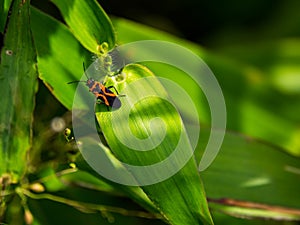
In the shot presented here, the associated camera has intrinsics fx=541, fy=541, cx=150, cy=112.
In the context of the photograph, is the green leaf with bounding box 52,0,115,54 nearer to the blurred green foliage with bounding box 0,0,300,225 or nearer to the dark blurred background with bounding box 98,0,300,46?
the blurred green foliage with bounding box 0,0,300,225

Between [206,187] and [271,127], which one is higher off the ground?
[206,187]

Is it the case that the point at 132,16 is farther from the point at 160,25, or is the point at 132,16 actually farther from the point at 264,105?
the point at 264,105

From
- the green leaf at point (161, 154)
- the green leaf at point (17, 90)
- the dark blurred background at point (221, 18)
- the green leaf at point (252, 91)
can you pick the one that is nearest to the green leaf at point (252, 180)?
the green leaf at point (252, 91)

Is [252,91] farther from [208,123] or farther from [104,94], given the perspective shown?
[104,94]

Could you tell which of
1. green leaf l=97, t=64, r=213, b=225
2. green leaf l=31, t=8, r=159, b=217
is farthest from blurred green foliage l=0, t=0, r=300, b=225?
green leaf l=97, t=64, r=213, b=225

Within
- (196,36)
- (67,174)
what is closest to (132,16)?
(196,36)

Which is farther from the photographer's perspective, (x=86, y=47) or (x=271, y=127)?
(x=271, y=127)
